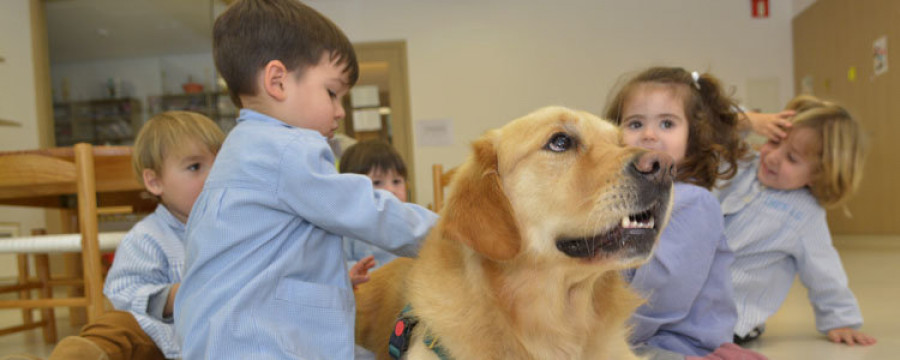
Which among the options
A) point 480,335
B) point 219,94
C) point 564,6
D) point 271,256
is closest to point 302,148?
point 271,256

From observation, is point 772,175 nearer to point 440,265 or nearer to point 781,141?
point 781,141

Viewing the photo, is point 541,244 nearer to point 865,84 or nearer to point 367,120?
point 865,84

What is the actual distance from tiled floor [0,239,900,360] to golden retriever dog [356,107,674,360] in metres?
1.33

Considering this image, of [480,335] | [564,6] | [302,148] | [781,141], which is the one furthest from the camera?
[564,6]

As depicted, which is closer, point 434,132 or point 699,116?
point 699,116

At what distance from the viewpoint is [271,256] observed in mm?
1406

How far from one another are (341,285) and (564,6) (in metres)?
7.44

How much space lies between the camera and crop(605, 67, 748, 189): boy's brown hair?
2135 millimetres

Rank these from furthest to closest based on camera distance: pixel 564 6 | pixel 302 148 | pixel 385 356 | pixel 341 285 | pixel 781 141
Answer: pixel 564 6
pixel 781 141
pixel 385 356
pixel 341 285
pixel 302 148

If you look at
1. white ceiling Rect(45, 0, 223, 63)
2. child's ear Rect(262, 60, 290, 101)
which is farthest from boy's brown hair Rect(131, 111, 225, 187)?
white ceiling Rect(45, 0, 223, 63)

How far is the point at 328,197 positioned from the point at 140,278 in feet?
3.48

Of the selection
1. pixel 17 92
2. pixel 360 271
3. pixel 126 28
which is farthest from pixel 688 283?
pixel 126 28

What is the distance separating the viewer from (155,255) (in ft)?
6.70

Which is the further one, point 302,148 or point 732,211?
point 732,211
